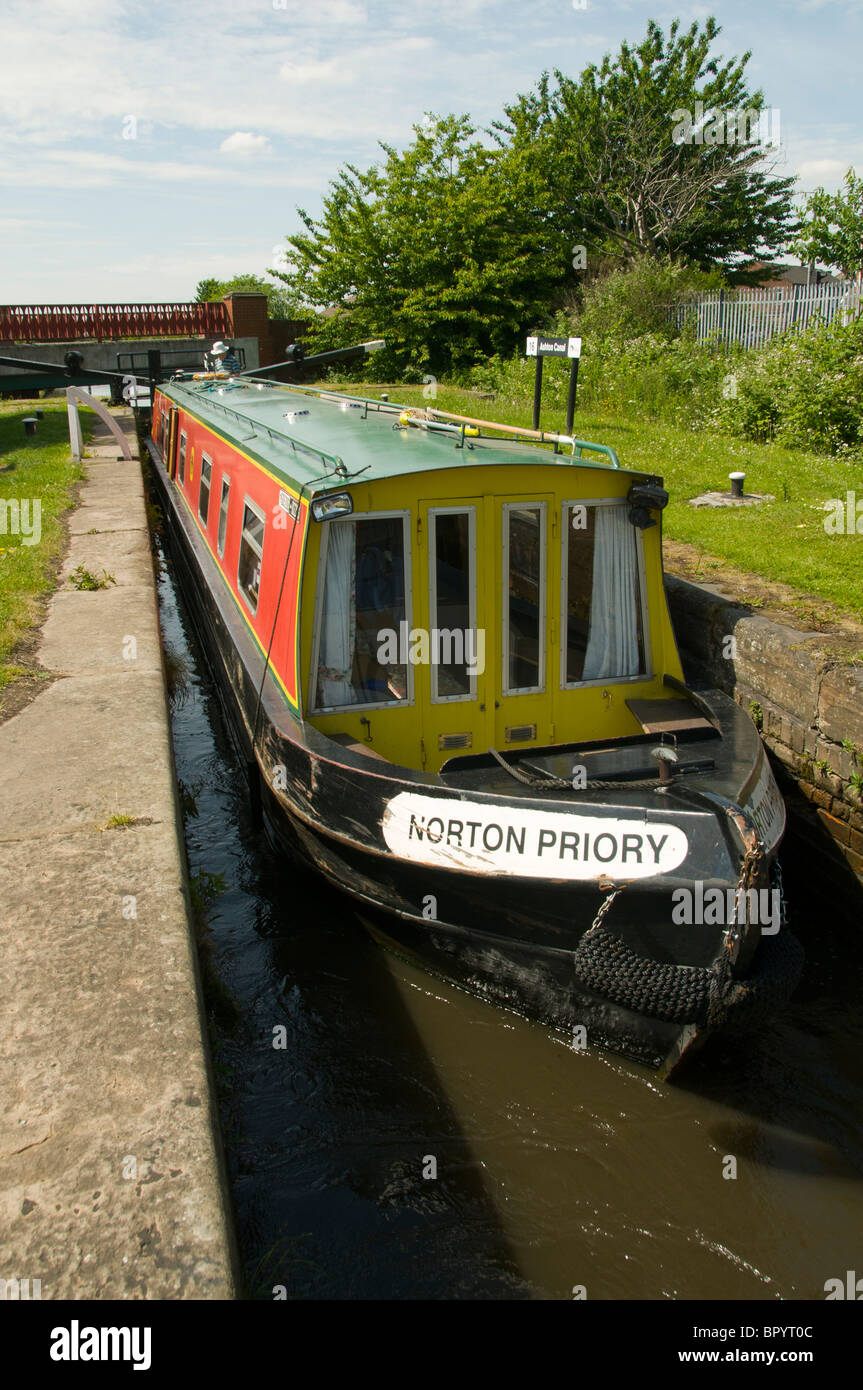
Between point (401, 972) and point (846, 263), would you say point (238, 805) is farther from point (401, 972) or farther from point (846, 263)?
point (846, 263)

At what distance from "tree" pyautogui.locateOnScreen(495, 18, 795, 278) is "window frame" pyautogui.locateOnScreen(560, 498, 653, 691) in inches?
907

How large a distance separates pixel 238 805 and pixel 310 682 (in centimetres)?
208

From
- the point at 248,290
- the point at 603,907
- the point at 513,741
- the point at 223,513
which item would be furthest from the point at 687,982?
the point at 248,290

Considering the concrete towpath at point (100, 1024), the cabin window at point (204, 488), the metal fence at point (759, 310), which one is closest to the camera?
the concrete towpath at point (100, 1024)

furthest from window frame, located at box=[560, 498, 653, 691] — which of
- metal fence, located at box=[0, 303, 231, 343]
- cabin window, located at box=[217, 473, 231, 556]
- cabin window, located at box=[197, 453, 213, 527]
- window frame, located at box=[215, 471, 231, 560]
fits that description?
metal fence, located at box=[0, 303, 231, 343]

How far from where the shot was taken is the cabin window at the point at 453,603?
4945 millimetres

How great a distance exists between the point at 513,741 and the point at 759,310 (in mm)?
14630

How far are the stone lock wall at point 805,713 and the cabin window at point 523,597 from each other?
106cm

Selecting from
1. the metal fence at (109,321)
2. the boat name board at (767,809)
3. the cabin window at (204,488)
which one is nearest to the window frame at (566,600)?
the boat name board at (767,809)

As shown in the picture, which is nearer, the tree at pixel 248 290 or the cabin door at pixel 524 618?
the cabin door at pixel 524 618

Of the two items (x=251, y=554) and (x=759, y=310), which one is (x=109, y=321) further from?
(x=251, y=554)

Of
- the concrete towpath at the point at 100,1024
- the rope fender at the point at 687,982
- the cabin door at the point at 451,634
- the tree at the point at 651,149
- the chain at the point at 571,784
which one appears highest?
the tree at the point at 651,149

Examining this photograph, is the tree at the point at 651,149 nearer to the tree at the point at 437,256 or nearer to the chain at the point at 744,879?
the tree at the point at 437,256

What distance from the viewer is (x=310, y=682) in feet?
16.1
